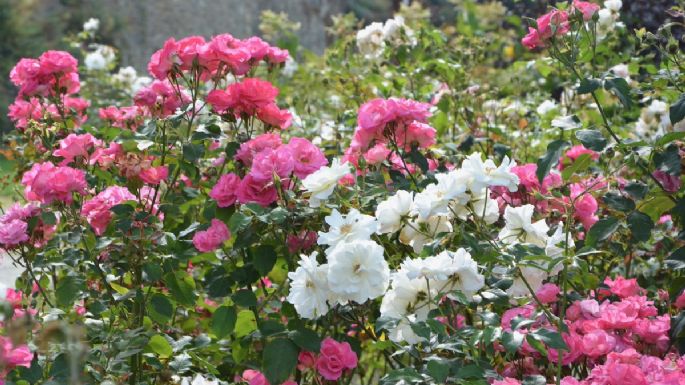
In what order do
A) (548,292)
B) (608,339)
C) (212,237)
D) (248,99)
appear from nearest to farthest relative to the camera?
(608,339) < (548,292) < (212,237) < (248,99)

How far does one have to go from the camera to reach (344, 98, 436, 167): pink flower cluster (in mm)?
1782

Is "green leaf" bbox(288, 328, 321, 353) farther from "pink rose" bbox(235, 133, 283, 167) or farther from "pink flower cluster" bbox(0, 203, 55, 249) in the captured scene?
"pink flower cluster" bbox(0, 203, 55, 249)

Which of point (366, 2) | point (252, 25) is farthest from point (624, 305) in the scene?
point (366, 2)

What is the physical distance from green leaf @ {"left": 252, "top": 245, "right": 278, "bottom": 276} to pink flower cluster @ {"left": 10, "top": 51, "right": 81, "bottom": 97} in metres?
0.77

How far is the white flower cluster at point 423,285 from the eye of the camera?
1.40 metres

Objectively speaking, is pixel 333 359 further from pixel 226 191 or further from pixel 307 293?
pixel 226 191

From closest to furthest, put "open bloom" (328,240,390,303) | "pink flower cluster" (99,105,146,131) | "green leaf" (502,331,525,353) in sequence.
→ "green leaf" (502,331,525,353), "open bloom" (328,240,390,303), "pink flower cluster" (99,105,146,131)

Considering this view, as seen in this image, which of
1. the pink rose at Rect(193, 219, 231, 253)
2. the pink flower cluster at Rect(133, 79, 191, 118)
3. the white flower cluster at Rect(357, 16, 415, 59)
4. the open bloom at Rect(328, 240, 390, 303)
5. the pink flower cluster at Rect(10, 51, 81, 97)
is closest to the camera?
the open bloom at Rect(328, 240, 390, 303)

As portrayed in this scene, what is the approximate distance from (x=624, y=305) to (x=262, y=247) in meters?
0.65

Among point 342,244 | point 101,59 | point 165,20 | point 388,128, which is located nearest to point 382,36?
A: point 388,128

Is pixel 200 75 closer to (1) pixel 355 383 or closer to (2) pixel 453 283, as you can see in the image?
(2) pixel 453 283

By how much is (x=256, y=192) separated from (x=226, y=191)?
8cm

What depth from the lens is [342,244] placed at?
144cm

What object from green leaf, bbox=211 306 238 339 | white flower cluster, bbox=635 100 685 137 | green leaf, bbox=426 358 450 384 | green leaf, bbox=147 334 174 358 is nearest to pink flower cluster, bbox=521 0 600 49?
green leaf, bbox=426 358 450 384
